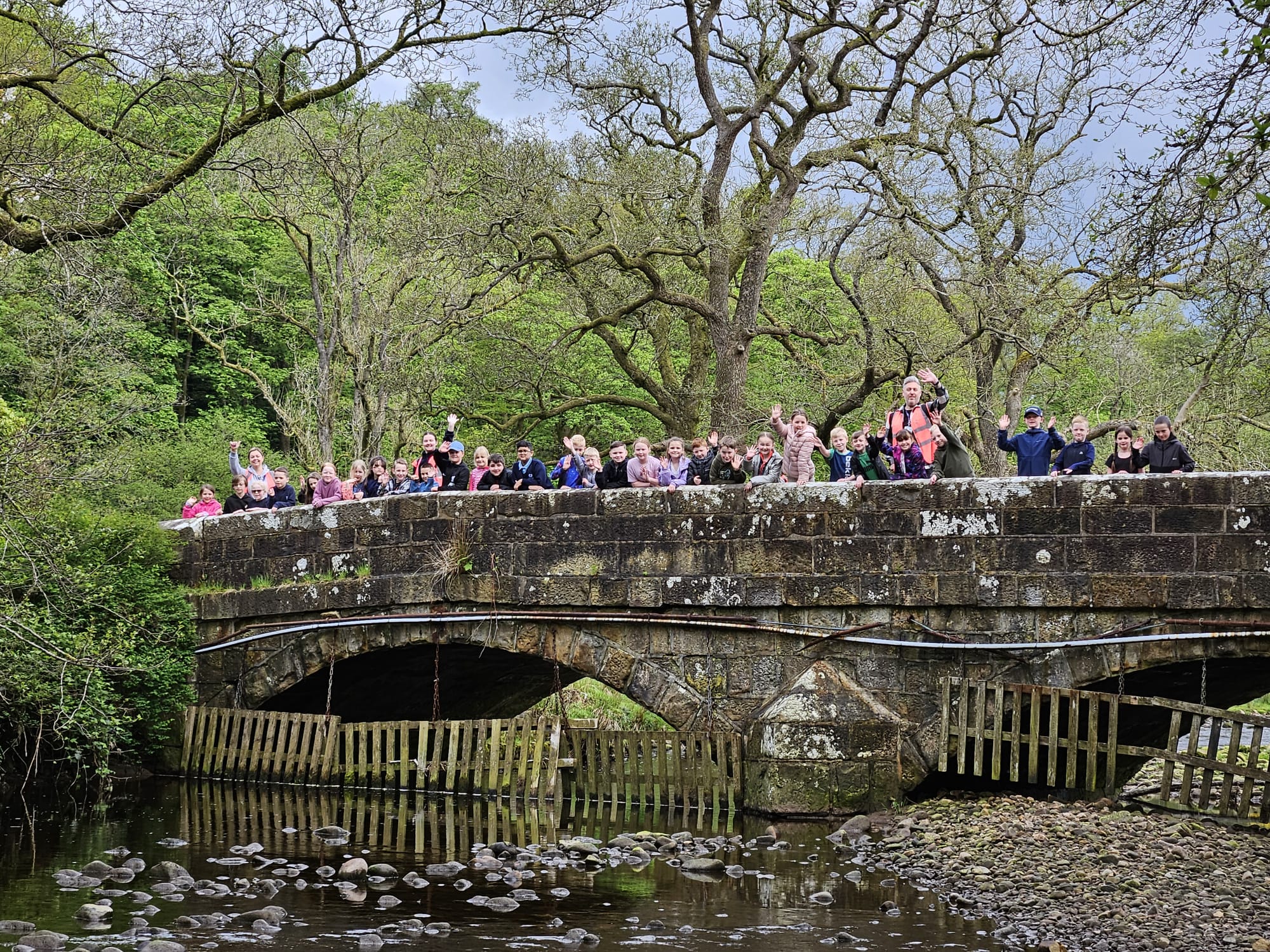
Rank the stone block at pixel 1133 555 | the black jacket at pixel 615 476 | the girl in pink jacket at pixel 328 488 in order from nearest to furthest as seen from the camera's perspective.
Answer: the stone block at pixel 1133 555 < the black jacket at pixel 615 476 < the girl in pink jacket at pixel 328 488

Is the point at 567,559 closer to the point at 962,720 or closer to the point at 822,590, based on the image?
the point at 822,590

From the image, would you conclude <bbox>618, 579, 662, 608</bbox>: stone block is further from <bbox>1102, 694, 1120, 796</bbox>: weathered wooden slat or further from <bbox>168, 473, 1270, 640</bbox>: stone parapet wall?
<bbox>1102, 694, 1120, 796</bbox>: weathered wooden slat

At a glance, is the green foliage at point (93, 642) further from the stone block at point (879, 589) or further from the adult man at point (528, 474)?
the stone block at point (879, 589)

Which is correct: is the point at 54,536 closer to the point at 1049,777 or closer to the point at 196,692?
the point at 196,692

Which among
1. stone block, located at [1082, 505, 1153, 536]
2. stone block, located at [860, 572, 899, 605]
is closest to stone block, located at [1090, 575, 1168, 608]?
stone block, located at [1082, 505, 1153, 536]

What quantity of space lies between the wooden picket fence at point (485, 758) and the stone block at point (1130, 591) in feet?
10.5

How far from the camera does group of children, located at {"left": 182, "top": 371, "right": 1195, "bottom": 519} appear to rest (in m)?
12.2

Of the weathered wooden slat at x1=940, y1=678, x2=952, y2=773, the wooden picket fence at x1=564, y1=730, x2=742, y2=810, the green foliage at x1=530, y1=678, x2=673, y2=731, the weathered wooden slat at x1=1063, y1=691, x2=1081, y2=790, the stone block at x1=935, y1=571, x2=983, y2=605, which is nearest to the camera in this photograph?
the weathered wooden slat at x1=1063, y1=691, x2=1081, y2=790

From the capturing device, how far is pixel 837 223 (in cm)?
2167

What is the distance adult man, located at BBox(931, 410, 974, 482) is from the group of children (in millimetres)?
10

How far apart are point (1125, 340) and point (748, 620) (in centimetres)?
1279

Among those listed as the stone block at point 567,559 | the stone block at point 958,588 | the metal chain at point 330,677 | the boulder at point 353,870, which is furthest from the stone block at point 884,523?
the metal chain at point 330,677

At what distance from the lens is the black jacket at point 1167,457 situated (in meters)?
11.8

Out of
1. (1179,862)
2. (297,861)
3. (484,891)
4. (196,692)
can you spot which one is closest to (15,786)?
(196,692)
